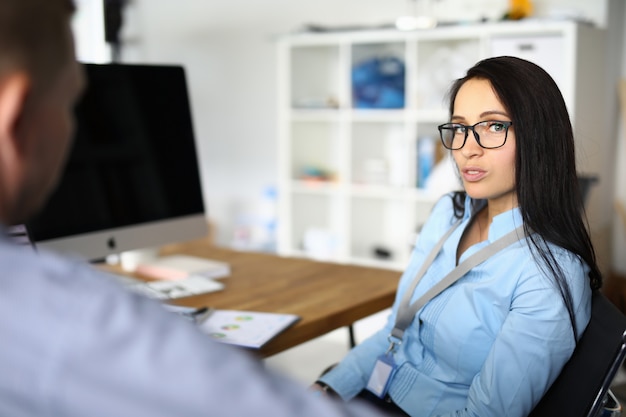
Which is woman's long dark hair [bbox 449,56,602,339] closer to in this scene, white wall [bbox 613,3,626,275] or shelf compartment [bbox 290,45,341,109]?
white wall [bbox 613,3,626,275]

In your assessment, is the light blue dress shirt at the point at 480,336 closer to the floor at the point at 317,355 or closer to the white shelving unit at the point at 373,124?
the floor at the point at 317,355

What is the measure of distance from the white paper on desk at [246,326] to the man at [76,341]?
1.02m

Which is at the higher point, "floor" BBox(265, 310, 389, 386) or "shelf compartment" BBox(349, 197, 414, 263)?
"shelf compartment" BBox(349, 197, 414, 263)

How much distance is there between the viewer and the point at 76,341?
54 cm

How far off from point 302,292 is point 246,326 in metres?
0.36

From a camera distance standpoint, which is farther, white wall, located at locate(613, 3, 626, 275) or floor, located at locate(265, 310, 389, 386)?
white wall, located at locate(613, 3, 626, 275)

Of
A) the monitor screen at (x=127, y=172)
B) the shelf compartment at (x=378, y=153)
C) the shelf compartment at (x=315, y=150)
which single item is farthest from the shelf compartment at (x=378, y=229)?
the monitor screen at (x=127, y=172)

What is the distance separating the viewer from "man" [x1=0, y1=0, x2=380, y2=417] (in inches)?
21.3

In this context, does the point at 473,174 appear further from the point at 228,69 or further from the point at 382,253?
the point at 228,69

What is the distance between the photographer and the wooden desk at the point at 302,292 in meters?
1.82

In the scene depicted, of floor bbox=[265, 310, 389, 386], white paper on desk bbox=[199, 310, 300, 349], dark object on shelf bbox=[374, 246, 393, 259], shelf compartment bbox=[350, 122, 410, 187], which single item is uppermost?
shelf compartment bbox=[350, 122, 410, 187]

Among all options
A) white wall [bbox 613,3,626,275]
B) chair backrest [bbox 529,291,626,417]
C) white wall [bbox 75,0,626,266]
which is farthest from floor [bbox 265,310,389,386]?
chair backrest [bbox 529,291,626,417]

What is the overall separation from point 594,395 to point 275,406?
0.87 metres

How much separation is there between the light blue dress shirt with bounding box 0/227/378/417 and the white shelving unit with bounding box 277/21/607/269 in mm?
3367
